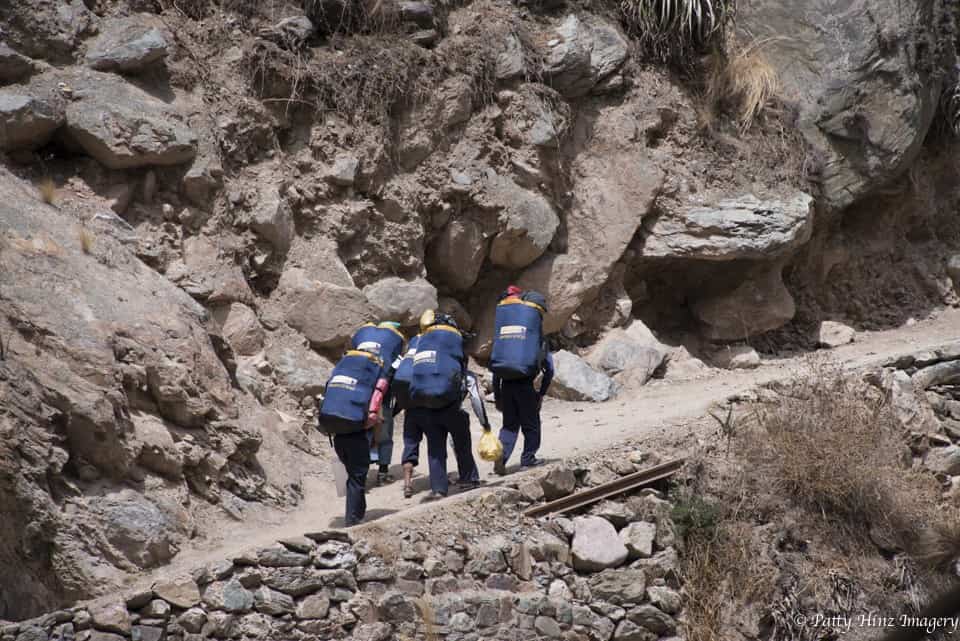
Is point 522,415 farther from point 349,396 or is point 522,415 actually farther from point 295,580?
point 295,580

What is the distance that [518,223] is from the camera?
12047mm

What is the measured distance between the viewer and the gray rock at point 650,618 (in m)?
7.54

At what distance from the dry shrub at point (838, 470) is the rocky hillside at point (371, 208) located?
285cm

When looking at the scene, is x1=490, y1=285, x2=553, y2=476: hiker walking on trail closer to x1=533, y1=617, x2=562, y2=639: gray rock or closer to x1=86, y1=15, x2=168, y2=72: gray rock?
x1=533, y1=617, x2=562, y2=639: gray rock

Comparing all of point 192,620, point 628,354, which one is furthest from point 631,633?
point 628,354

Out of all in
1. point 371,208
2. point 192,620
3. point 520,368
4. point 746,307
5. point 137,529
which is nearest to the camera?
point 192,620

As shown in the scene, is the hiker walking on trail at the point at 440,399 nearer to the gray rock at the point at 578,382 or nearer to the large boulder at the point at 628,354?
the gray rock at the point at 578,382

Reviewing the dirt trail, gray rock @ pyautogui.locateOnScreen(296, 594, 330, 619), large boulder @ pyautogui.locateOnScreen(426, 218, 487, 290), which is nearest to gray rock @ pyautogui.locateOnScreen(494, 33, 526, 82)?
large boulder @ pyautogui.locateOnScreen(426, 218, 487, 290)

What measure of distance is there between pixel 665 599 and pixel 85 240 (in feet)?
17.5

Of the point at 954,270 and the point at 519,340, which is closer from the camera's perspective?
the point at 519,340

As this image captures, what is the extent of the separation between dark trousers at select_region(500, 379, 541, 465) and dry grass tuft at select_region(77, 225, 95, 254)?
11.5 ft

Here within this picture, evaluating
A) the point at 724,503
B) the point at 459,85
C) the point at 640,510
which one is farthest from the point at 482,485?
the point at 459,85

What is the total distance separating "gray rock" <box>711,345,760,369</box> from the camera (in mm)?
13148

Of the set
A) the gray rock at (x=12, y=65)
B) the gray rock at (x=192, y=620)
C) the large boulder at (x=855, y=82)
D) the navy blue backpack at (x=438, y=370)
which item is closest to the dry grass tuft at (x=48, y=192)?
Answer: the gray rock at (x=12, y=65)
